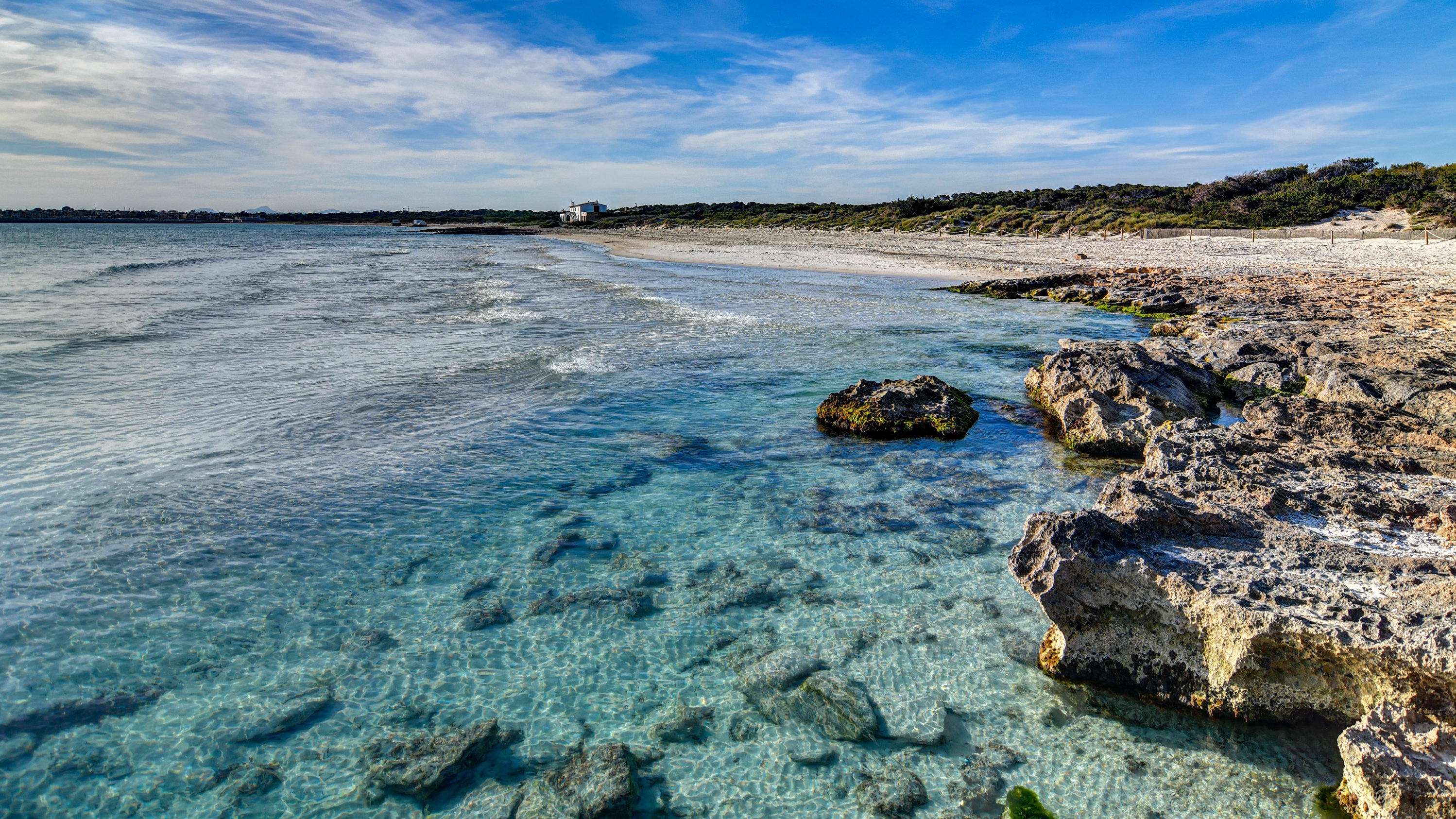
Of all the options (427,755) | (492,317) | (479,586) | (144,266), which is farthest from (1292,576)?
(144,266)

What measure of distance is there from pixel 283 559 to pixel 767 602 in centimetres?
452

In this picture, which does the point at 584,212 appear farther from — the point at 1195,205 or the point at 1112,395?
the point at 1112,395

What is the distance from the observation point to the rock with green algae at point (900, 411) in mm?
9641

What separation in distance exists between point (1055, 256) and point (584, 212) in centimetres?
11908

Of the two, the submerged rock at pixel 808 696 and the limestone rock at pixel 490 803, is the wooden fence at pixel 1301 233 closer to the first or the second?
the submerged rock at pixel 808 696

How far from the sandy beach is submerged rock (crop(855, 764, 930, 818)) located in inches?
919

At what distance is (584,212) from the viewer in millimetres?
140625

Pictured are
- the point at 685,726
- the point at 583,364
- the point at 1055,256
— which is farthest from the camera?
the point at 1055,256

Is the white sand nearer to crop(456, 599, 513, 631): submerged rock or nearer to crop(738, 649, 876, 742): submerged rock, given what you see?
crop(738, 649, 876, 742): submerged rock

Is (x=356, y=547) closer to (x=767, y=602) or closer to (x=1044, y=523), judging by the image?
(x=767, y=602)

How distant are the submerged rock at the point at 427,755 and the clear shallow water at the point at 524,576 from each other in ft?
0.31

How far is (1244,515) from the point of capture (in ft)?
16.3

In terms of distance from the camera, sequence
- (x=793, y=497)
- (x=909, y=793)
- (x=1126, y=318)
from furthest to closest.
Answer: (x=1126, y=318), (x=793, y=497), (x=909, y=793)

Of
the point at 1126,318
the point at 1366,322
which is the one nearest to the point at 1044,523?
the point at 1366,322
